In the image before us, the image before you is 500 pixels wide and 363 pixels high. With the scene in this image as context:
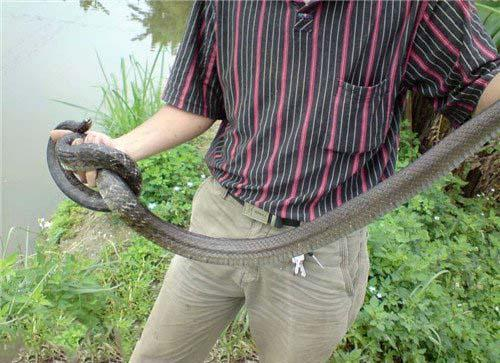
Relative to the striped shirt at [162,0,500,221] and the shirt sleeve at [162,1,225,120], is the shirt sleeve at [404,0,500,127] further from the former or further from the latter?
the shirt sleeve at [162,1,225,120]

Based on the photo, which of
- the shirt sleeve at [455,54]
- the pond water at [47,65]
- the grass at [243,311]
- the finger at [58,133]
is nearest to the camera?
the shirt sleeve at [455,54]

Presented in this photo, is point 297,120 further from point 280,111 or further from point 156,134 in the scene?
point 156,134

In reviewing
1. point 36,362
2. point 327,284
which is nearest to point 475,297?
point 327,284

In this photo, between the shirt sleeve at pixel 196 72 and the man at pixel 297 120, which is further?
the shirt sleeve at pixel 196 72

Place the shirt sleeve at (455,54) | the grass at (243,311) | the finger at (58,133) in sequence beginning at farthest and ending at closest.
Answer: the grass at (243,311), the finger at (58,133), the shirt sleeve at (455,54)

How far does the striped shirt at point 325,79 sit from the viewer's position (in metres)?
1.42

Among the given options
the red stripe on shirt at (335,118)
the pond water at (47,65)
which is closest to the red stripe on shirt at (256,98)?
the red stripe on shirt at (335,118)

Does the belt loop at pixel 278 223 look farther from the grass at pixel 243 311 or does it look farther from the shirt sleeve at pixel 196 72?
the grass at pixel 243 311

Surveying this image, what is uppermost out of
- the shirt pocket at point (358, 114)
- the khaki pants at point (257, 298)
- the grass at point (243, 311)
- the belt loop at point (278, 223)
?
the shirt pocket at point (358, 114)

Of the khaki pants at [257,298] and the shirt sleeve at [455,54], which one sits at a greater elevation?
the shirt sleeve at [455,54]

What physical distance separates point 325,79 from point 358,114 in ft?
0.46

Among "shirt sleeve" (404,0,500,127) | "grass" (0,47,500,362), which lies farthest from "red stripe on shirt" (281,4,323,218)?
"grass" (0,47,500,362)

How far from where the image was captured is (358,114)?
58.7 inches

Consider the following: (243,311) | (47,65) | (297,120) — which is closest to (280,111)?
(297,120)
